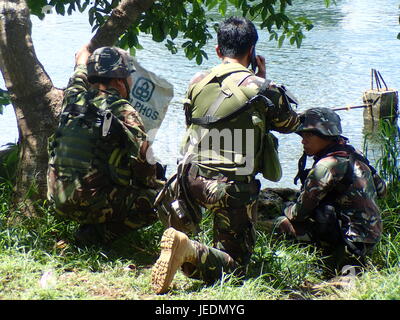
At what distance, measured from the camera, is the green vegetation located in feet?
12.7

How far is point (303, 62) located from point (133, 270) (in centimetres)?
917

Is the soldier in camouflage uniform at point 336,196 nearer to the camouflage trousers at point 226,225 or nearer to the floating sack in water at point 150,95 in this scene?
the camouflage trousers at point 226,225

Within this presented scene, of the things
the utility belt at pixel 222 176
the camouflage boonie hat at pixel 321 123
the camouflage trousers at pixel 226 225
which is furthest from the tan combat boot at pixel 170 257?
the camouflage boonie hat at pixel 321 123

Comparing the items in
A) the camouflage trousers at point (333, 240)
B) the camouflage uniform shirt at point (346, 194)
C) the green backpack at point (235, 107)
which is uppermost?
the green backpack at point (235, 107)

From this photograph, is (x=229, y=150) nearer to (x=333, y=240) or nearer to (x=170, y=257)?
(x=170, y=257)

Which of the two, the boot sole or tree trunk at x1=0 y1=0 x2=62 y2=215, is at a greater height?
tree trunk at x1=0 y1=0 x2=62 y2=215

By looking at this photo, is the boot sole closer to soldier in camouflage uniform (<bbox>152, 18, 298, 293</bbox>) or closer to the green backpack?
soldier in camouflage uniform (<bbox>152, 18, 298, 293</bbox>)

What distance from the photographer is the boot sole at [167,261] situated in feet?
12.5

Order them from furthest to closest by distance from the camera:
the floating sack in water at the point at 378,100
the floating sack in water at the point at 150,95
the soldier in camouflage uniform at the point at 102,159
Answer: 1. the floating sack in water at the point at 378,100
2. the floating sack in water at the point at 150,95
3. the soldier in camouflage uniform at the point at 102,159

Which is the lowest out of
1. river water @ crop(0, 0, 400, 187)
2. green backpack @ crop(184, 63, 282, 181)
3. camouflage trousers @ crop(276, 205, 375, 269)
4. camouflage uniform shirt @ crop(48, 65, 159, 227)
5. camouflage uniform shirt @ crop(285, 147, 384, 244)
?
river water @ crop(0, 0, 400, 187)

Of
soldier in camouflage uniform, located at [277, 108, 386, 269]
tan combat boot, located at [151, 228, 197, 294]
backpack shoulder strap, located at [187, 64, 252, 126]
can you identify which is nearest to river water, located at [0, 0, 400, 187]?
soldier in camouflage uniform, located at [277, 108, 386, 269]

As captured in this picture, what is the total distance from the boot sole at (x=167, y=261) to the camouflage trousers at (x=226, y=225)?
0.59ft

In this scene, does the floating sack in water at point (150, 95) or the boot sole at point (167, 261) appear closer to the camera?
the boot sole at point (167, 261)
